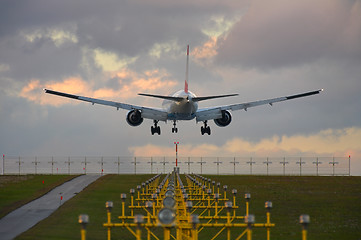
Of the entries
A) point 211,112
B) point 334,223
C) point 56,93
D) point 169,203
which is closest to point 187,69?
point 211,112

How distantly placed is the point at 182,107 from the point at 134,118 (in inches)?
385

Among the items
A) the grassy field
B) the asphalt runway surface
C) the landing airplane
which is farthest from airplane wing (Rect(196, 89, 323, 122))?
the asphalt runway surface

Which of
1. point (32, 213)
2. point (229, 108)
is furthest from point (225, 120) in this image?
point (32, 213)

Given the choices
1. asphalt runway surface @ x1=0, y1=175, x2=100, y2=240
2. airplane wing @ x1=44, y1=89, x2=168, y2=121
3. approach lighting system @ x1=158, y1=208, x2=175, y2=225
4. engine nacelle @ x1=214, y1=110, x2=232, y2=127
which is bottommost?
asphalt runway surface @ x1=0, y1=175, x2=100, y2=240

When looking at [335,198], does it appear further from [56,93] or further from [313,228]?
[56,93]

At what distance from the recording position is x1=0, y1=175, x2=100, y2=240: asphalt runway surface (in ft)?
167

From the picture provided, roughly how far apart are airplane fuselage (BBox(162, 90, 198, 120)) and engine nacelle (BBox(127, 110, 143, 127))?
11.9 ft

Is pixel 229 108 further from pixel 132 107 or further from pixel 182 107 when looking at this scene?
pixel 132 107

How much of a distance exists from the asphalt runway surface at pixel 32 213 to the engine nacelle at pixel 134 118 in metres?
12.1

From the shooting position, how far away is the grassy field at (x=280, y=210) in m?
49.1

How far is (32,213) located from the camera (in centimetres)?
6250

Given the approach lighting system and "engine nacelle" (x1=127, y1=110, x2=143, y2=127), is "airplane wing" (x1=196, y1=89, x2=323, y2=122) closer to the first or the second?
"engine nacelle" (x1=127, y1=110, x2=143, y2=127)

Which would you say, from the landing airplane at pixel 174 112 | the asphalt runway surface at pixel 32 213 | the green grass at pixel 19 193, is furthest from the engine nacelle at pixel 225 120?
the green grass at pixel 19 193

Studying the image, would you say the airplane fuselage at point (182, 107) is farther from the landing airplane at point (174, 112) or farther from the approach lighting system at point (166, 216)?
the approach lighting system at point (166, 216)
